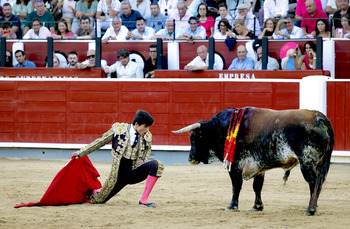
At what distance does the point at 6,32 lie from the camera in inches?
499

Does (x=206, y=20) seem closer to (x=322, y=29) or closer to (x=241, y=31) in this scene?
(x=241, y=31)

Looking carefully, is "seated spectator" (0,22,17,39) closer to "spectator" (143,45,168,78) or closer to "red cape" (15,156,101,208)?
"spectator" (143,45,168,78)

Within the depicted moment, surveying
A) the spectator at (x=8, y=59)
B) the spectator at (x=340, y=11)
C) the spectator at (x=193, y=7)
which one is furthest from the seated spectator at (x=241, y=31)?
the spectator at (x=8, y=59)

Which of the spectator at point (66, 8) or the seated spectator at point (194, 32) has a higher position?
the spectator at point (66, 8)

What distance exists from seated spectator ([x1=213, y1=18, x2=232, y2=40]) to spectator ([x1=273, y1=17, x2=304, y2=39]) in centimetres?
76

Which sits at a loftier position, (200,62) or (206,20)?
(206,20)

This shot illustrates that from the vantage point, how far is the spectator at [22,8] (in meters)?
13.5

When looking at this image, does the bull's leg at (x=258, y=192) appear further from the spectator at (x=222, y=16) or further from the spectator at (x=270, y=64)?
the spectator at (x=222, y=16)

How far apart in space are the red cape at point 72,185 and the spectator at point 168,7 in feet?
19.6

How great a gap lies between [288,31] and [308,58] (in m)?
0.59

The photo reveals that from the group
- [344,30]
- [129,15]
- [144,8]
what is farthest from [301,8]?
[129,15]

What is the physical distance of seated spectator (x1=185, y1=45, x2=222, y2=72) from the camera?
1101 cm

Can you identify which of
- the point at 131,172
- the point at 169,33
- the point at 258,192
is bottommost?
the point at 258,192

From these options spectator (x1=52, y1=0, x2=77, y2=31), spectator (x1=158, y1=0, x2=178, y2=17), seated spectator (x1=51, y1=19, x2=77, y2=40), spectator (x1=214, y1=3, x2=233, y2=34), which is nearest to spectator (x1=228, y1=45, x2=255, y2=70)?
spectator (x1=214, y1=3, x2=233, y2=34)
